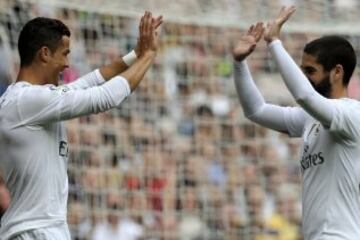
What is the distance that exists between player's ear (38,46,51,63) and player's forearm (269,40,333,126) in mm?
977

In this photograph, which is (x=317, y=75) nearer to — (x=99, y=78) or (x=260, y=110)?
(x=260, y=110)

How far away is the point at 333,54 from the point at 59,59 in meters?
1.17

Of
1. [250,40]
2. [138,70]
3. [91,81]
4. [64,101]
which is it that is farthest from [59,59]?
[250,40]

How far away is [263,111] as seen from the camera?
5523mm

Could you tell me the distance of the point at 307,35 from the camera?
8836 millimetres

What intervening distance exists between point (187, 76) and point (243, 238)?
4.28 ft

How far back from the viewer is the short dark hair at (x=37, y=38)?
501 centimetres

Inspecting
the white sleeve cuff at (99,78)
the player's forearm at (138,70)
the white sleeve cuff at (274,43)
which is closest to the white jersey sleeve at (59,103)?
the player's forearm at (138,70)

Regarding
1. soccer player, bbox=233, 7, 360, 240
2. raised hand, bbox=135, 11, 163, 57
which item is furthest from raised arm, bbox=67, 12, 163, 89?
soccer player, bbox=233, 7, 360, 240

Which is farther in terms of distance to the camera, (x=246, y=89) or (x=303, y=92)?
(x=246, y=89)

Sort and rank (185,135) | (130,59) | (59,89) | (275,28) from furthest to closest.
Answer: (185,135) < (130,59) < (275,28) < (59,89)

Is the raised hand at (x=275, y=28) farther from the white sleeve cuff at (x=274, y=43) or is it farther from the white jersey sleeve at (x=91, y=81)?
the white jersey sleeve at (x=91, y=81)

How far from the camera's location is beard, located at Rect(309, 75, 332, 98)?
16.8 feet

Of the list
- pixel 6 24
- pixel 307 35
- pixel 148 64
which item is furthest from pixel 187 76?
pixel 148 64
